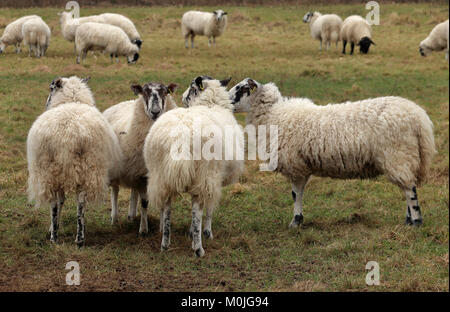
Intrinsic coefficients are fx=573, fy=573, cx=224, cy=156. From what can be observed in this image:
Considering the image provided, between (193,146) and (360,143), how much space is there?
220cm

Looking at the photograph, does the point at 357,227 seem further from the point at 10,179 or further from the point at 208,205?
the point at 10,179

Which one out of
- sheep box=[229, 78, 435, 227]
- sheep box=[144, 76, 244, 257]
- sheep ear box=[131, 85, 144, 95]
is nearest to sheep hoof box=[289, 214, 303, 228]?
sheep box=[229, 78, 435, 227]

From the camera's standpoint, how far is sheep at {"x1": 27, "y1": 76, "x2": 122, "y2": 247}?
6238 mm

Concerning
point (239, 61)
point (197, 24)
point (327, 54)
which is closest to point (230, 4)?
point (197, 24)

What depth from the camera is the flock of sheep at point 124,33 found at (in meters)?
19.1

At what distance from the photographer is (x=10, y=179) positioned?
922cm

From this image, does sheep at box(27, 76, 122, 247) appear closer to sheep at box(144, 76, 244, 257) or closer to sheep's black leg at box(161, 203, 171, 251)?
sheep at box(144, 76, 244, 257)

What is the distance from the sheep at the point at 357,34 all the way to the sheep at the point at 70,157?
1625 cm

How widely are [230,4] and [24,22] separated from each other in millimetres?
14856

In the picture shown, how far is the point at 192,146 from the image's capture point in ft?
19.5

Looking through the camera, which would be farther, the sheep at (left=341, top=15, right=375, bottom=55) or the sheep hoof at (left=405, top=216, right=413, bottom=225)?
the sheep at (left=341, top=15, right=375, bottom=55)

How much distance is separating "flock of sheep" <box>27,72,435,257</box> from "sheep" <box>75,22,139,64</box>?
11.6 m

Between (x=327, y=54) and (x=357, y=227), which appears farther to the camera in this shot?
(x=327, y=54)

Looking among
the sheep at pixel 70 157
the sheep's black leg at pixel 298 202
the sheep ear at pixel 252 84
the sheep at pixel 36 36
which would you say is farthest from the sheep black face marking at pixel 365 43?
the sheep at pixel 70 157
